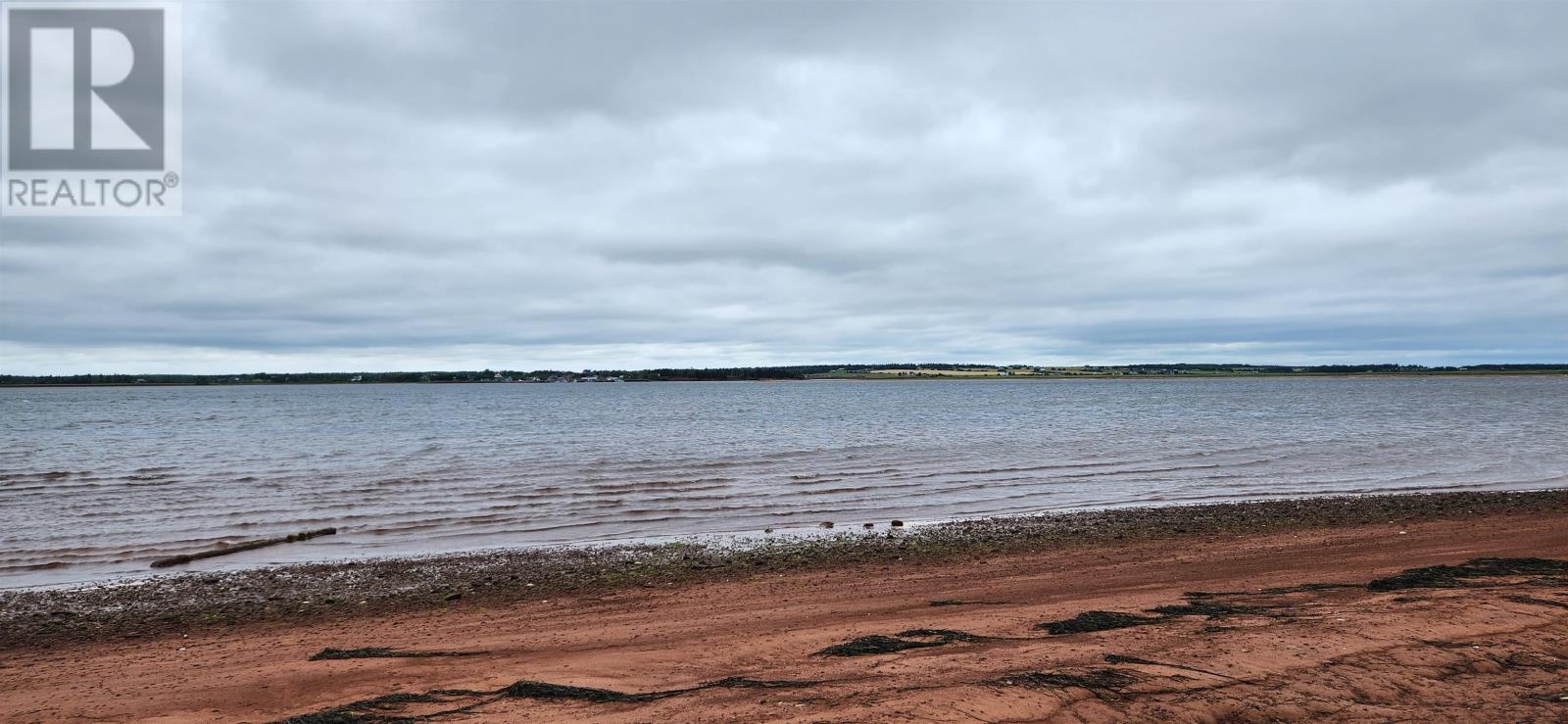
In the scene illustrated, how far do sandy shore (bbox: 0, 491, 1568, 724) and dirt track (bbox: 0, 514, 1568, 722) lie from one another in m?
0.03

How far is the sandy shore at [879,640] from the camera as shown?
18.6 feet

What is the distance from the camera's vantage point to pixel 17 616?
32.7 ft

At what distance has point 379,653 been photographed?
25.6ft

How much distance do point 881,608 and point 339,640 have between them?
18.5 feet

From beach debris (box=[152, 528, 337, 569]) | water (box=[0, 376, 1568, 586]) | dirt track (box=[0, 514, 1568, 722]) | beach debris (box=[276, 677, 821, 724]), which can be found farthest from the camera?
water (box=[0, 376, 1568, 586])

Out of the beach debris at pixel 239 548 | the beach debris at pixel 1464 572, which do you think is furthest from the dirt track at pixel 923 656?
the beach debris at pixel 239 548

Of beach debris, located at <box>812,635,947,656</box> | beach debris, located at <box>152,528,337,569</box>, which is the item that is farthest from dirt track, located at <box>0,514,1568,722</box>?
beach debris, located at <box>152,528,337,569</box>

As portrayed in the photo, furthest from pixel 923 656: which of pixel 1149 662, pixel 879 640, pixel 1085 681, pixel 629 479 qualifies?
pixel 629 479

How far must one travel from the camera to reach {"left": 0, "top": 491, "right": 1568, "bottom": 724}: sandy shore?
5.66 m

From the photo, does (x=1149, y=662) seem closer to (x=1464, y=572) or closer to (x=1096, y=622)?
(x=1096, y=622)

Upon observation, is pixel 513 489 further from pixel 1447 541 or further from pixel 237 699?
pixel 1447 541

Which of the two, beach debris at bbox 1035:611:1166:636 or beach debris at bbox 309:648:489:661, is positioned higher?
beach debris at bbox 1035:611:1166:636

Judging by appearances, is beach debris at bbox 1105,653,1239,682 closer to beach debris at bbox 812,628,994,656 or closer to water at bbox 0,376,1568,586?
beach debris at bbox 812,628,994,656

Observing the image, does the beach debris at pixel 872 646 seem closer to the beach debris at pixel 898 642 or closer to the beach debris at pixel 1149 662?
the beach debris at pixel 898 642
